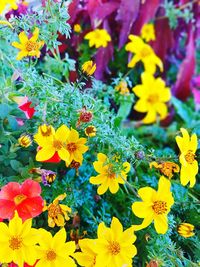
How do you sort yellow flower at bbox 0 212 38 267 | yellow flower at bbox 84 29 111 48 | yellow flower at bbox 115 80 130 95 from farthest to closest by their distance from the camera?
1. yellow flower at bbox 84 29 111 48
2. yellow flower at bbox 115 80 130 95
3. yellow flower at bbox 0 212 38 267

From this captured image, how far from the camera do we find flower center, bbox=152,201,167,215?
26.6 inches

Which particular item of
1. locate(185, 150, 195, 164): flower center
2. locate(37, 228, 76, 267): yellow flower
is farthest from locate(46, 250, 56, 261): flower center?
locate(185, 150, 195, 164): flower center

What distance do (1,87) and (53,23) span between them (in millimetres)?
137

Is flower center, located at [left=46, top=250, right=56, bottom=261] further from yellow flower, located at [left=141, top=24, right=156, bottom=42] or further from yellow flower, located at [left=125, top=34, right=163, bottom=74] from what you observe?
yellow flower, located at [left=141, top=24, right=156, bottom=42]

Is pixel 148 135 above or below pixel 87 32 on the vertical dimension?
below

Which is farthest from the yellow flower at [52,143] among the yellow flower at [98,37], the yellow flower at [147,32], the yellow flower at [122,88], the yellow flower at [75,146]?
the yellow flower at [147,32]

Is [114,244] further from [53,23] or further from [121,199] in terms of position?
[53,23]

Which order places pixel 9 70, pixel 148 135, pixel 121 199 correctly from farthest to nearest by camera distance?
pixel 148 135, pixel 9 70, pixel 121 199

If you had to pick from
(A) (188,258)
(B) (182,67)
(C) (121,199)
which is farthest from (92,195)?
(B) (182,67)

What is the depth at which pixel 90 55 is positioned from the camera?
1.15 m

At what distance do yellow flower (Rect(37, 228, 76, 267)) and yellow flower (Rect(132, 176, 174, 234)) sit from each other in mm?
88

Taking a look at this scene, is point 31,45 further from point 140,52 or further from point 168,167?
point 140,52

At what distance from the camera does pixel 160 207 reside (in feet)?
2.23

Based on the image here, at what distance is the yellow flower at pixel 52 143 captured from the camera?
0.69 meters
